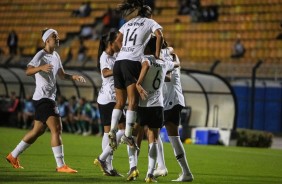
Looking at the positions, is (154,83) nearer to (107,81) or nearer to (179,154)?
(179,154)

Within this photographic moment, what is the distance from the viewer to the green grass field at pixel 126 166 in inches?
510

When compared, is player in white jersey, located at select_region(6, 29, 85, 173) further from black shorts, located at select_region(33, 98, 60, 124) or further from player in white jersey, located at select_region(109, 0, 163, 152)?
player in white jersey, located at select_region(109, 0, 163, 152)

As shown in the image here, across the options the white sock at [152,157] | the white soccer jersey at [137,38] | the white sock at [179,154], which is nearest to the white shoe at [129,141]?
the white sock at [152,157]

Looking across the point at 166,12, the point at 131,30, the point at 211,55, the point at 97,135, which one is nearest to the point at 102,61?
the point at 131,30

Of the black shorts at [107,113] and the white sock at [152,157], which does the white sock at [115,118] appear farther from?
the black shorts at [107,113]

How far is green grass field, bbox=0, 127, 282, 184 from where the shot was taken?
12953 mm

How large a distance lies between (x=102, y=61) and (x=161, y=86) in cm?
188

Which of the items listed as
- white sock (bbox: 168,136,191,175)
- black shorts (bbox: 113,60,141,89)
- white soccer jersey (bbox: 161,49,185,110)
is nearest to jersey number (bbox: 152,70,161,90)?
black shorts (bbox: 113,60,141,89)

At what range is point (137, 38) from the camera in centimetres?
1227

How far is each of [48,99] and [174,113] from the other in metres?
2.08

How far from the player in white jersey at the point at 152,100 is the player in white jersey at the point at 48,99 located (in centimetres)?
177

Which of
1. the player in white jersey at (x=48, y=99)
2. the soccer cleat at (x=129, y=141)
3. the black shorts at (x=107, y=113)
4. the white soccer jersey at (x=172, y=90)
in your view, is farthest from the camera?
the black shorts at (x=107, y=113)

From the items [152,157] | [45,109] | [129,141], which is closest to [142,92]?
[129,141]

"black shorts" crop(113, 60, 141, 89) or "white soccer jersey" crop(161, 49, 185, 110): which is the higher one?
"black shorts" crop(113, 60, 141, 89)
